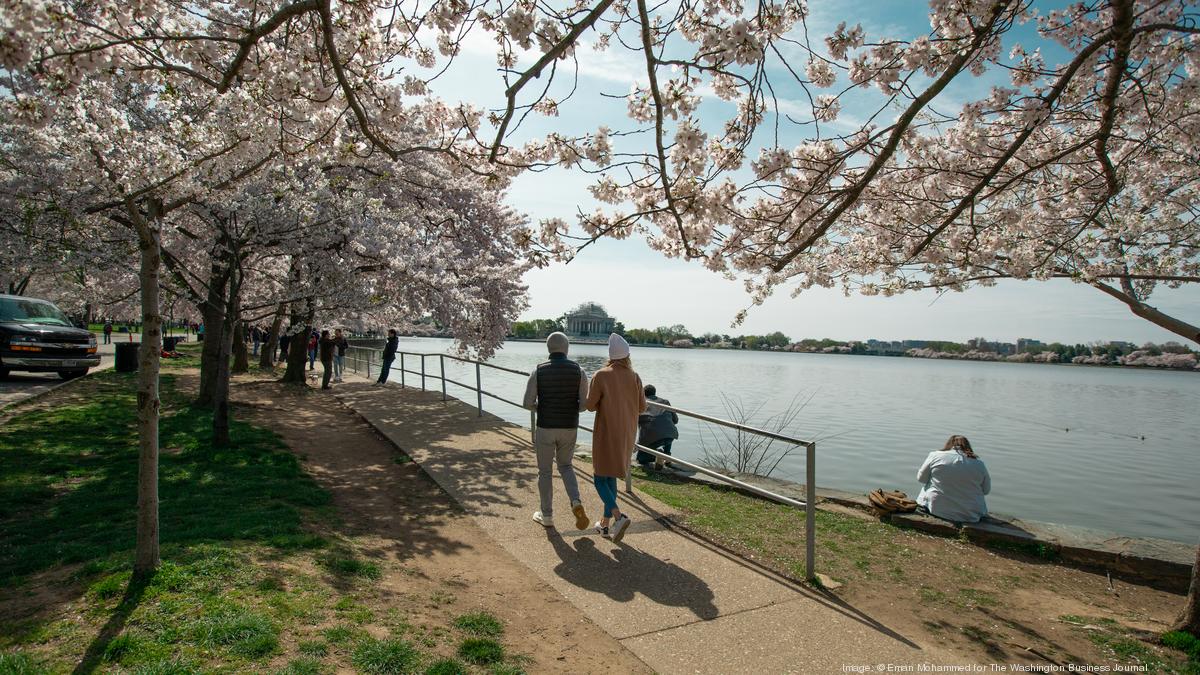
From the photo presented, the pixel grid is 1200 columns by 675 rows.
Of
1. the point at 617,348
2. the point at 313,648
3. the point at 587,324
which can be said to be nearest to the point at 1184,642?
the point at 617,348

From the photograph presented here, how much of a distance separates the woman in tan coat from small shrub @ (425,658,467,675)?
233 cm

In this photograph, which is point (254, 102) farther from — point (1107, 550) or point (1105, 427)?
point (1105, 427)

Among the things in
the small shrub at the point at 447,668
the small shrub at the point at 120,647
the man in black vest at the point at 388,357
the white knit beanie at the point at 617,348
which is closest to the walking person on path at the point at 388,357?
the man in black vest at the point at 388,357

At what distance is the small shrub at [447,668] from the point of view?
3.16 metres

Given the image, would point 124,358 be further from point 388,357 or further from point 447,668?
point 447,668

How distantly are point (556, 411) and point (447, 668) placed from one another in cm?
273

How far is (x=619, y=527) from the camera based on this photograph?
5.46 m

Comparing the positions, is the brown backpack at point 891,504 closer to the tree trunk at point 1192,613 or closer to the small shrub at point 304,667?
the tree trunk at point 1192,613

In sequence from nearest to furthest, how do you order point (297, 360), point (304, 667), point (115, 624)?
1. point (304, 667)
2. point (115, 624)
3. point (297, 360)

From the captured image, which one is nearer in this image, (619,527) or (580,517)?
(619,527)

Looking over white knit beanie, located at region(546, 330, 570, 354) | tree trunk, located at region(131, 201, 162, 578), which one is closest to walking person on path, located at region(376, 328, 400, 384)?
white knit beanie, located at region(546, 330, 570, 354)

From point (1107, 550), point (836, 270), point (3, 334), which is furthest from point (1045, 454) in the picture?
point (3, 334)

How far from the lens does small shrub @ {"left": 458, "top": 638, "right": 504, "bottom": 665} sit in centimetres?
339

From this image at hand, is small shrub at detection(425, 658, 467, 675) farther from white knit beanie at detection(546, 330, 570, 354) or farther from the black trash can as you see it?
the black trash can
